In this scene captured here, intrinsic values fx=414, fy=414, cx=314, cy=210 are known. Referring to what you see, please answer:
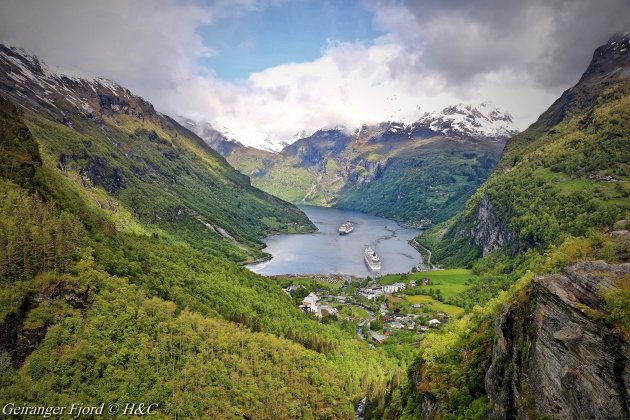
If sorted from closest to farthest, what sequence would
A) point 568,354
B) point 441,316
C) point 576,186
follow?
1. point 568,354
2. point 441,316
3. point 576,186

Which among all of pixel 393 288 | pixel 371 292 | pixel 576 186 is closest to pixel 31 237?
pixel 371 292

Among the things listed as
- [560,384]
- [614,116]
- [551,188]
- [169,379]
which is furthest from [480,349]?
[614,116]

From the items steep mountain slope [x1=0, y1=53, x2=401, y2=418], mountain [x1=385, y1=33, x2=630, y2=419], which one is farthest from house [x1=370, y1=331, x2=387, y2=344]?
mountain [x1=385, y1=33, x2=630, y2=419]

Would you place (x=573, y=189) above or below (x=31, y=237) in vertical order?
above

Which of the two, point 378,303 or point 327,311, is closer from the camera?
point 327,311

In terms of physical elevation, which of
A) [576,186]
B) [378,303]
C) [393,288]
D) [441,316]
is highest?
[576,186]

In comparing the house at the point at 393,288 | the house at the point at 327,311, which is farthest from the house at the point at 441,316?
the house at the point at 327,311

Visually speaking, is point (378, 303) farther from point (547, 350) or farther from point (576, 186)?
point (547, 350)
